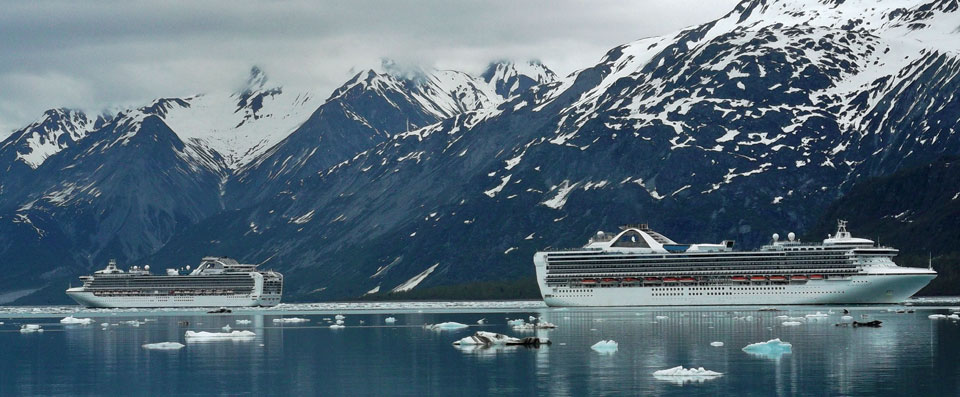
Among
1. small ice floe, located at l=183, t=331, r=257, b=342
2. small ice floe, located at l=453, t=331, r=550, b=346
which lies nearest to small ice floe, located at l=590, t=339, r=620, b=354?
small ice floe, located at l=453, t=331, r=550, b=346

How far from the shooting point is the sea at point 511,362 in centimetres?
9588

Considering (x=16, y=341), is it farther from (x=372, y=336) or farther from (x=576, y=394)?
(x=576, y=394)

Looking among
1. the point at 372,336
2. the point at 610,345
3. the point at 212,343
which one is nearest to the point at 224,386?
the point at 610,345

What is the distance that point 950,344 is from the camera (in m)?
127

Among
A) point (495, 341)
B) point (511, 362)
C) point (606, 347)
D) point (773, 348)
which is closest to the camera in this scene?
point (511, 362)

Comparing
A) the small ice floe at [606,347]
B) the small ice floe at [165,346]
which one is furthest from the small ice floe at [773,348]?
the small ice floe at [165,346]

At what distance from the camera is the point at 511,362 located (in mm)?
112688

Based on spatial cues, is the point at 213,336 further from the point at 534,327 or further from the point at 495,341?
the point at 534,327

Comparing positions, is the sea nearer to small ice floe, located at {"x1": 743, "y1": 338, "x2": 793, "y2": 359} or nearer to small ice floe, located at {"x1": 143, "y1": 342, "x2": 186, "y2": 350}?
small ice floe, located at {"x1": 743, "y1": 338, "x2": 793, "y2": 359}

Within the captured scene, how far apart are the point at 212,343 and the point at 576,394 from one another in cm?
6247

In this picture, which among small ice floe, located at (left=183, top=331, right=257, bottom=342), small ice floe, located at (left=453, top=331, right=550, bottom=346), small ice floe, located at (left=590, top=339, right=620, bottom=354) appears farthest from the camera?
→ small ice floe, located at (left=183, top=331, right=257, bottom=342)

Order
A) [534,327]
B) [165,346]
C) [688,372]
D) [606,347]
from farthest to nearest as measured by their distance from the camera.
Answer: [534,327]
[165,346]
[606,347]
[688,372]

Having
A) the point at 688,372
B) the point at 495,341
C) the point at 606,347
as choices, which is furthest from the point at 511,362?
the point at 495,341

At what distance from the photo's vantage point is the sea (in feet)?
315
